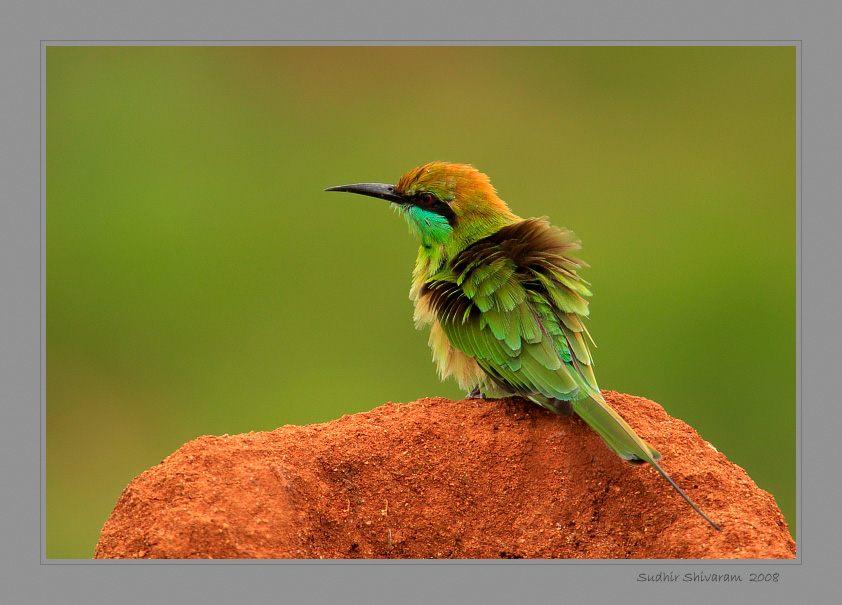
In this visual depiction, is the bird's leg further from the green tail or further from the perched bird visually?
the green tail

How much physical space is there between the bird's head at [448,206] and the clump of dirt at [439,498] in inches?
41.2

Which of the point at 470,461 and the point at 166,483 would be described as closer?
the point at 166,483

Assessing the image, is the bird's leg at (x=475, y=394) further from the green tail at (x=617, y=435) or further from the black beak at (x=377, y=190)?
the black beak at (x=377, y=190)

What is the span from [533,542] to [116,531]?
135 centimetres

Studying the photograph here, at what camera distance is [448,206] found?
12.8ft

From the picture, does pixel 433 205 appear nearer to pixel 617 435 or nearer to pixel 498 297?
pixel 498 297

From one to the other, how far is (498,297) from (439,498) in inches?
35.1

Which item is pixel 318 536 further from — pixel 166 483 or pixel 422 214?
pixel 422 214

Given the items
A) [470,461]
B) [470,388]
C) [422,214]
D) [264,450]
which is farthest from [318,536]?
[422,214]

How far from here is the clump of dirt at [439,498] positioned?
260cm

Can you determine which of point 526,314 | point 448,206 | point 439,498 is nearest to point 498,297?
point 526,314

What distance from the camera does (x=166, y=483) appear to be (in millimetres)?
2689

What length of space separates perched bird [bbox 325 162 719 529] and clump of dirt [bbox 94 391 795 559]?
0.14 metres

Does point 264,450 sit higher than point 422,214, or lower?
lower
